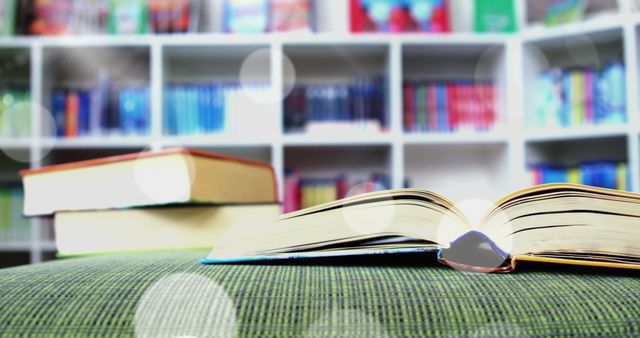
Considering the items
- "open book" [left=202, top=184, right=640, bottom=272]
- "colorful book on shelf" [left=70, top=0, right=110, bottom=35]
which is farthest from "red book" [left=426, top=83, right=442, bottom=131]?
"open book" [left=202, top=184, right=640, bottom=272]

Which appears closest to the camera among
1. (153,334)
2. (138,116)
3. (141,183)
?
(153,334)

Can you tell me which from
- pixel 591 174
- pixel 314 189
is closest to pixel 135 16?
pixel 314 189

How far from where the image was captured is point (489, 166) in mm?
2531

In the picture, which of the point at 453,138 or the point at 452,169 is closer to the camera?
the point at 453,138

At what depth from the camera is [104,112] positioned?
2221 millimetres

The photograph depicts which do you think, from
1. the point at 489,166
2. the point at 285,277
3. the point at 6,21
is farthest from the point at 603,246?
the point at 6,21

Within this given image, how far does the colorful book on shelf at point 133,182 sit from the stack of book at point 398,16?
1628mm

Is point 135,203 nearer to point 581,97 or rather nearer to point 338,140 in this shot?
point 338,140

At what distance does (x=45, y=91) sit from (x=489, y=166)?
1837mm

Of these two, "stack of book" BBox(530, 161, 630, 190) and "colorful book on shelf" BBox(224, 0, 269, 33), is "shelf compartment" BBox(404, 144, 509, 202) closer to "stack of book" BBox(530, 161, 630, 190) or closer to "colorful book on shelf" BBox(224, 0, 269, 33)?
"stack of book" BBox(530, 161, 630, 190)

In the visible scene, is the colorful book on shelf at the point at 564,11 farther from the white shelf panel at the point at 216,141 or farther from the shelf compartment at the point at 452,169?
the white shelf panel at the point at 216,141

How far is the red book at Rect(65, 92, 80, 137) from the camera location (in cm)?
223

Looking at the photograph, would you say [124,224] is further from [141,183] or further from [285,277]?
[285,277]

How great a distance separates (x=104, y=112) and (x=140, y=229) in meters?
1.63
